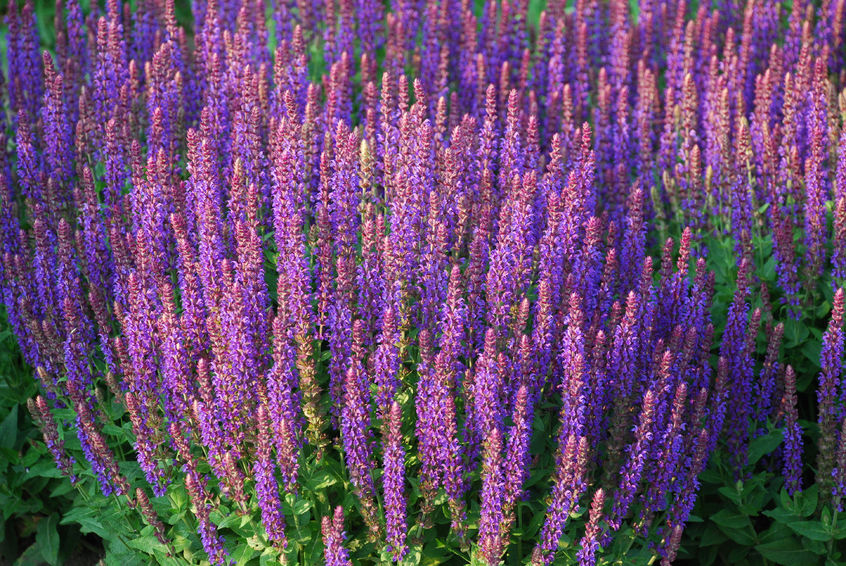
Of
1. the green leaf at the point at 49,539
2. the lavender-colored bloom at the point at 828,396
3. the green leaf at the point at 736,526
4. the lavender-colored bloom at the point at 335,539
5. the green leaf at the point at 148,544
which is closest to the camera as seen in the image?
the lavender-colored bloom at the point at 335,539

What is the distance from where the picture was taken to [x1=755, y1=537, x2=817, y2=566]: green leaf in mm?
6051

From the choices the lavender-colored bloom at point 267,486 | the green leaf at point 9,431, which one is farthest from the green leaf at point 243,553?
the green leaf at point 9,431

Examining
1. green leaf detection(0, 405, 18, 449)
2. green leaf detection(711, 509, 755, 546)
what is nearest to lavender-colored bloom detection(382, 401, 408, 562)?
green leaf detection(711, 509, 755, 546)

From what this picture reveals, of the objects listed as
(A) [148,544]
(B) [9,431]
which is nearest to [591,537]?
(A) [148,544]

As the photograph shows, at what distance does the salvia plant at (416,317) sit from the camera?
15.7ft

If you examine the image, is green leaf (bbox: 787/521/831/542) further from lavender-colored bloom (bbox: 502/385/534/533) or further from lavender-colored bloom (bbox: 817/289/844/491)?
lavender-colored bloom (bbox: 502/385/534/533)

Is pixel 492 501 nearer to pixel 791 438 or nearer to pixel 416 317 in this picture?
pixel 416 317

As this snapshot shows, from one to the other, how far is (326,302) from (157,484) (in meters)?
1.31

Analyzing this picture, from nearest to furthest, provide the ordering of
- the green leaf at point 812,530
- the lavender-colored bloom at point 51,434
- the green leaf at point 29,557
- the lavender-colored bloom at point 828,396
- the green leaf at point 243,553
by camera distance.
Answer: the green leaf at point 243,553 < the lavender-colored bloom at point 51,434 < the lavender-colored bloom at point 828,396 < the green leaf at point 812,530 < the green leaf at point 29,557

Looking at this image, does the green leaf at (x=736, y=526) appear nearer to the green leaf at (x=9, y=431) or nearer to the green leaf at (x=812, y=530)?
the green leaf at (x=812, y=530)

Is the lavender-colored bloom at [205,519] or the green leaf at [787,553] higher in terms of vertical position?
the lavender-colored bloom at [205,519]

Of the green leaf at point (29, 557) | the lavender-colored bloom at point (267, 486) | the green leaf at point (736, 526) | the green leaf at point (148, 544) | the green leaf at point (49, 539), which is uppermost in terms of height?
the lavender-colored bloom at point (267, 486)

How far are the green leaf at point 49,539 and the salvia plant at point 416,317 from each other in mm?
635

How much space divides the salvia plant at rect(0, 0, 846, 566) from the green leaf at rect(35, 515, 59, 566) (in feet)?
2.08
